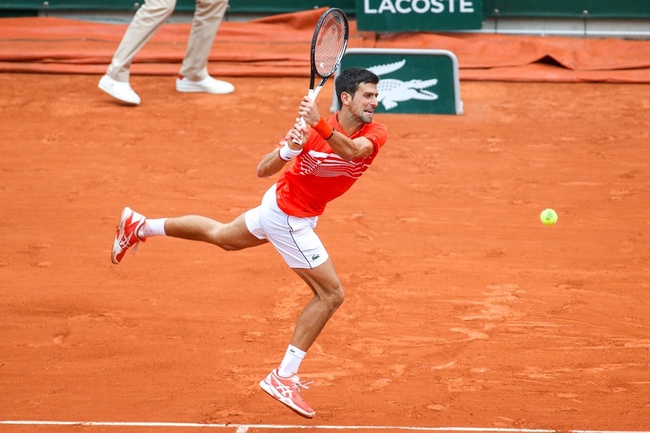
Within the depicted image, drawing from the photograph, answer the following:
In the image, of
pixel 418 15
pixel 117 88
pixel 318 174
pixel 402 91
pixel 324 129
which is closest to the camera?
pixel 324 129

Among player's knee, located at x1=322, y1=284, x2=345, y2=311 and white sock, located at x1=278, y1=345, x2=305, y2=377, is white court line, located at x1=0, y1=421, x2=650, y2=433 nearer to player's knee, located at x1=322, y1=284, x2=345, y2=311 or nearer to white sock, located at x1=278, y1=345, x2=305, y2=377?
white sock, located at x1=278, y1=345, x2=305, y2=377

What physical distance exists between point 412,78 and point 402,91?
7.5 inches

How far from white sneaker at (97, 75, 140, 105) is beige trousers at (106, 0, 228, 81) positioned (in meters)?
0.06

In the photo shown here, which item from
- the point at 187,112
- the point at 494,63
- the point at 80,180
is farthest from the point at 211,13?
the point at 494,63

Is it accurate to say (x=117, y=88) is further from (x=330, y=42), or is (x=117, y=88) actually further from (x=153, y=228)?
(x=330, y=42)

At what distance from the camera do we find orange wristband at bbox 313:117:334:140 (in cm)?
553

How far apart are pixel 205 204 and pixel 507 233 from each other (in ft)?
8.88

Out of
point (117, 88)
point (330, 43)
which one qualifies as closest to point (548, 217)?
point (330, 43)

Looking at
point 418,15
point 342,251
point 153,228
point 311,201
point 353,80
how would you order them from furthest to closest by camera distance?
point 418,15, point 342,251, point 153,228, point 311,201, point 353,80

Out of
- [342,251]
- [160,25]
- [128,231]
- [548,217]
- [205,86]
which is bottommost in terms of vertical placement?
[342,251]

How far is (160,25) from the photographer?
11688 millimetres

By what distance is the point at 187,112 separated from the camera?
39.2ft

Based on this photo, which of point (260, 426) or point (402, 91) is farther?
A: point (402, 91)

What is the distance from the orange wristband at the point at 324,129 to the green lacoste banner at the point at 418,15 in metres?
8.02
